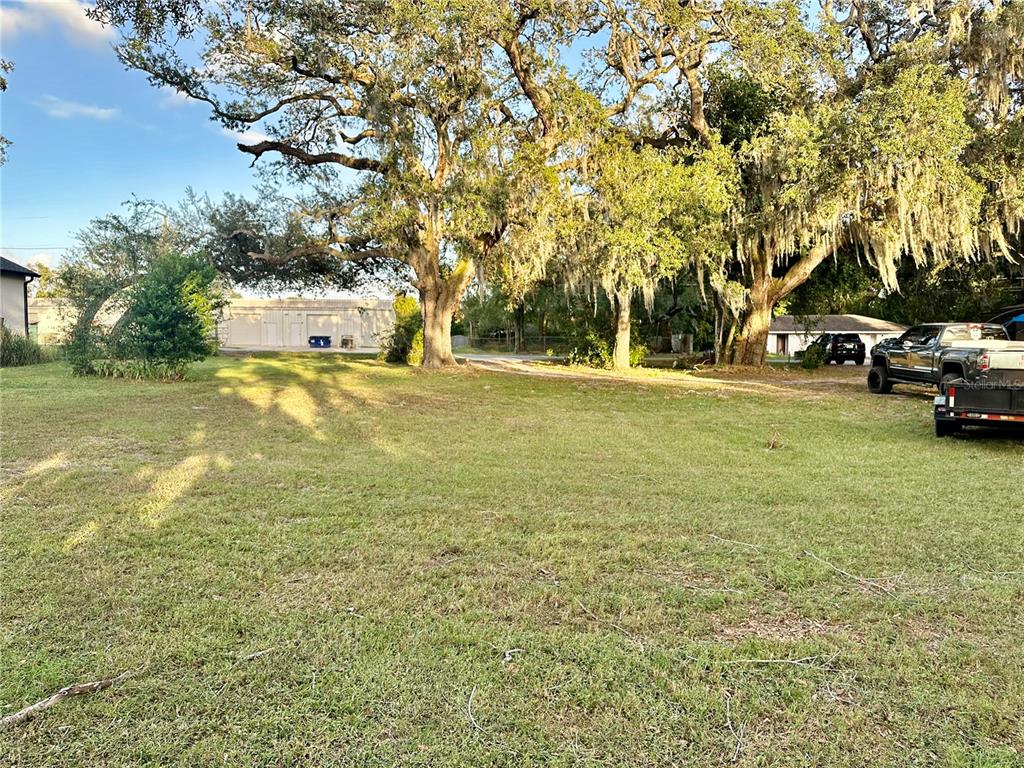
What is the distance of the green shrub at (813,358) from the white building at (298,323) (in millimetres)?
27365

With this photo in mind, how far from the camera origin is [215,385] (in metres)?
14.4

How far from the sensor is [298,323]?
43.2 m

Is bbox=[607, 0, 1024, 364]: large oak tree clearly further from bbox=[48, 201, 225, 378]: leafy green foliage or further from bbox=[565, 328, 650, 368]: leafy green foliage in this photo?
bbox=[48, 201, 225, 378]: leafy green foliage

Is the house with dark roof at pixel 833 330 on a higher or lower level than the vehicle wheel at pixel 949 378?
higher

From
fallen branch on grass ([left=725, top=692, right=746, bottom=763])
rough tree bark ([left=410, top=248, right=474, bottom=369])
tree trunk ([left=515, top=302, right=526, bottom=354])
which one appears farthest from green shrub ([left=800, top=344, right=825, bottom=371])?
fallen branch on grass ([left=725, top=692, right=746, bottom=763])

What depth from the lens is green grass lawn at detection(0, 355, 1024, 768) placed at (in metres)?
2.16

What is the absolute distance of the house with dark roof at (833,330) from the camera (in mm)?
38819

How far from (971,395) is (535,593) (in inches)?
271

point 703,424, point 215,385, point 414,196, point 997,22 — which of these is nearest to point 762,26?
point 997,22

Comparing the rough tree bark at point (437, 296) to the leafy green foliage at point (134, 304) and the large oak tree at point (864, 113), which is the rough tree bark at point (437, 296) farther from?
the large oak tree at point (864, 113)

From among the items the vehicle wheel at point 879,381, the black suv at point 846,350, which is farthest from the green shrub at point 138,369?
the black suv at point 846,350

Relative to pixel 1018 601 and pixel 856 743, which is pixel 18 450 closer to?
pixel 856 743

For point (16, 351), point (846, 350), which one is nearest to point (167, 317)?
point (16, 351)

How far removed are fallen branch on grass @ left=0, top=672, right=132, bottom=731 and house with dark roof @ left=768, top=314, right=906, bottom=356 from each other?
37036 millimetres
